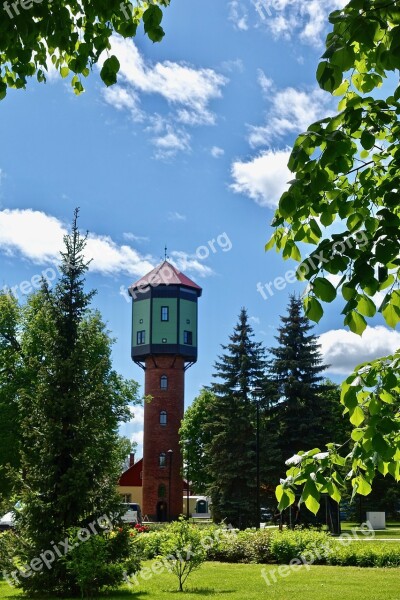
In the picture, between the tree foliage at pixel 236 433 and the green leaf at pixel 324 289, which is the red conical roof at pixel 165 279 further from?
the green leaf at pixel 324 289

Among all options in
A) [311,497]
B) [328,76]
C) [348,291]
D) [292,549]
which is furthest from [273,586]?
[328,76]

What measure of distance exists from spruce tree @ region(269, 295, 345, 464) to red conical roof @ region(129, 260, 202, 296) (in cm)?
1396

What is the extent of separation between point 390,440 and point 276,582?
49.2 ft

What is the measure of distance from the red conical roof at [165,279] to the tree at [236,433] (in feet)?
40.1

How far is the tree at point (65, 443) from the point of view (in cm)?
1612

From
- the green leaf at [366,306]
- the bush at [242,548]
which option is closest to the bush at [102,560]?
the bush at [242,548]

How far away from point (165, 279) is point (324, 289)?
5388cm

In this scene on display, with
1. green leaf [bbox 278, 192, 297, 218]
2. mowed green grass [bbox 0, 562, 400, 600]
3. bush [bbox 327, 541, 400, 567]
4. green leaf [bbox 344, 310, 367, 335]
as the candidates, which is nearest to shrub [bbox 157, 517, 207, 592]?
mowed green grass [bbox 0, 562, 400, 600]

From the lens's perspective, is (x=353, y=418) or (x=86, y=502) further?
(x=86, y=502)

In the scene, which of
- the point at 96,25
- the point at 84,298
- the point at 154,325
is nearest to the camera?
the point at 96,25

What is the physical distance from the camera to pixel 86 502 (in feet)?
54.5

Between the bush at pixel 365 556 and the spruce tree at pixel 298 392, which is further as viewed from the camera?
the spruce tree at pixel 298 392

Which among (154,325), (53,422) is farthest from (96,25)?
(154,325)

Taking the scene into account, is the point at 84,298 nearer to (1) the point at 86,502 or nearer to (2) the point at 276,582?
(1) the point at 86,502
